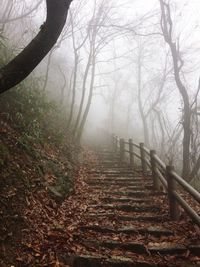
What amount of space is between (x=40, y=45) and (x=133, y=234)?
3.37 metres

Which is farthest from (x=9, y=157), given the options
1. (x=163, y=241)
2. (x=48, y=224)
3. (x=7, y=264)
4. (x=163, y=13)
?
(x=163, y=13)

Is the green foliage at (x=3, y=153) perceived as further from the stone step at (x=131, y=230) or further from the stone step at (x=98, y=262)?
the stone step at (x=98, y=262)

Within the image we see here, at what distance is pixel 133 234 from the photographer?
17.2 ft

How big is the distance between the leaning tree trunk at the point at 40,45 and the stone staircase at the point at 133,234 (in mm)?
2606

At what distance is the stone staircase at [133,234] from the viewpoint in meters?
4.28

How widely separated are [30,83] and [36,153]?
4.99 meters

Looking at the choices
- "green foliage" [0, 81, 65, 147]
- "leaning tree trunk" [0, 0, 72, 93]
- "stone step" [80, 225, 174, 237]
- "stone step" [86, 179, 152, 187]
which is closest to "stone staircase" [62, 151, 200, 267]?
"stone step" [80, 225, 174, 237]

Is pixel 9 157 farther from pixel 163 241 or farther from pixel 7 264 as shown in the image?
pixel 163 241

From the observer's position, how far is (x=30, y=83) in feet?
37.2

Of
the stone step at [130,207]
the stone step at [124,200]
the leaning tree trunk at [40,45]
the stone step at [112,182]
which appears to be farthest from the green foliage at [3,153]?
the stone step at [112,182]

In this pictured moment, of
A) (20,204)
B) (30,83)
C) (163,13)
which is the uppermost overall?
(163,13)

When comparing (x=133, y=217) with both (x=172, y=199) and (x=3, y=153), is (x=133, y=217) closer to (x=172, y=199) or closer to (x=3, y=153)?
(x=172, y=199)

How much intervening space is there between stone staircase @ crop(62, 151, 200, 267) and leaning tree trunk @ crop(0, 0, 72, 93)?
2.61 metres

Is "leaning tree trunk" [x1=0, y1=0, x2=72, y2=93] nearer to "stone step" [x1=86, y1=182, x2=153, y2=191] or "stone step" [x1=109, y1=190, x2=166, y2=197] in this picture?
"stone step" [x1=109, y1=190, x2=166, y2=197]
